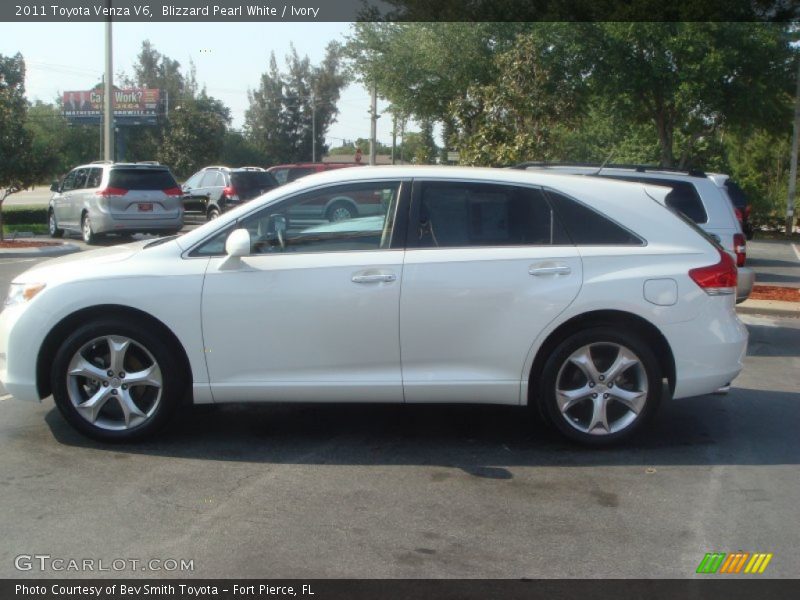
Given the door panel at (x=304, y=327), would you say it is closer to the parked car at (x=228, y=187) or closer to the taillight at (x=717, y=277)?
the taillight at (x=717, y=277)

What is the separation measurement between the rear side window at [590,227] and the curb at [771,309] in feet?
24.8

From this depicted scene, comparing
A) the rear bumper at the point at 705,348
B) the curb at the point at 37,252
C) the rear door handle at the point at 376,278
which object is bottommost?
the curb at the point at 37,252

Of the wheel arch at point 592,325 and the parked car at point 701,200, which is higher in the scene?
the parked car at point 701,200

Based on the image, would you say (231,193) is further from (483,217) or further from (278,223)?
(483,217)

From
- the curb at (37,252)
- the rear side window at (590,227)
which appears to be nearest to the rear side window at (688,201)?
the rear side window at (590,227)

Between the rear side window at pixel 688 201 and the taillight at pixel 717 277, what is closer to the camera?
the taillight at pixel 717 277

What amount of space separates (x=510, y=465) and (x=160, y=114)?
185 ft

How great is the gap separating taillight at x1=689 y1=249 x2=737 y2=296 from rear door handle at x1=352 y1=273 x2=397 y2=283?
1.91 metres

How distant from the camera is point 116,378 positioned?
610 cm

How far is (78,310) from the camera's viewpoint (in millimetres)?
6082

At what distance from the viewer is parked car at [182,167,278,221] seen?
82.0 ft

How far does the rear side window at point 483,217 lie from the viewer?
20.2 ft

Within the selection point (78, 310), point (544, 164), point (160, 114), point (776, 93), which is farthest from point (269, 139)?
point (78, 310)

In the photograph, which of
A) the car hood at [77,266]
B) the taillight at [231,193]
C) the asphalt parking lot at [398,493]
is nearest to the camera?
the asphalt parking lot at [398,493]
